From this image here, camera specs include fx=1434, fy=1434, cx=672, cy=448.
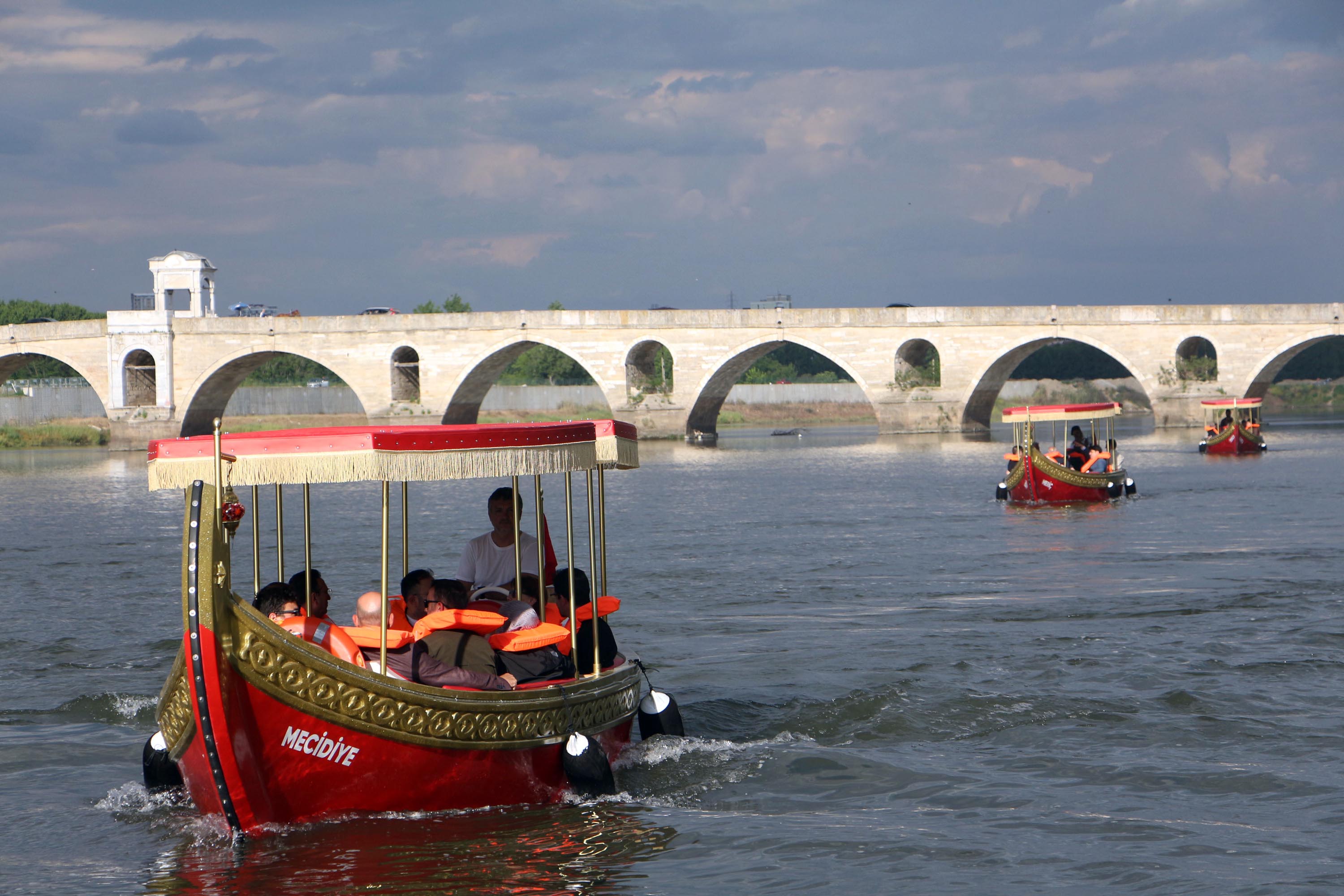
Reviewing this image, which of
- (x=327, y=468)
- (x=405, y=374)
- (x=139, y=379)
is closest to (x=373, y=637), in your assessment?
(x=327, y=468)

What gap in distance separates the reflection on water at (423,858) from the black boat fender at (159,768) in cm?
51

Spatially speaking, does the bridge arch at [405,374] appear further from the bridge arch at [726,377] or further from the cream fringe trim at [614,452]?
A: the cream fringe trim at [614,452]

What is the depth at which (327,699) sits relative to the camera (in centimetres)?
540

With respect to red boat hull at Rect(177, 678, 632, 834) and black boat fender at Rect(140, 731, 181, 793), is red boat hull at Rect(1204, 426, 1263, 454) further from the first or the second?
black boat fender at Rect(140, 731, 181, 793)

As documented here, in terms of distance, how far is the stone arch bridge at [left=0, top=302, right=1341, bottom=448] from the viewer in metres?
38.2

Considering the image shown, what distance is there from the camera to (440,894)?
539 cm

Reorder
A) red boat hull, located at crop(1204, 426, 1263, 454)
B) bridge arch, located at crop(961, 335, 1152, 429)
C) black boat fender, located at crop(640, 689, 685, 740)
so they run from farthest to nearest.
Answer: bridge arch, located at crop(961, 335, 1152, 429)
red boat hull, located at crop(1204, 426, 1263, 454)
black boat fender, located at crop(640, 689, 685, 740)

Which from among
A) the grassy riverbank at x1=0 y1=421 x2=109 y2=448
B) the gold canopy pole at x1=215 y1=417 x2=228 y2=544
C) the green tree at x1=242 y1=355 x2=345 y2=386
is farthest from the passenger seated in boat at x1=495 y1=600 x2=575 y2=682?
the green tree at x1=242 y1=355 x2=345 y2=386

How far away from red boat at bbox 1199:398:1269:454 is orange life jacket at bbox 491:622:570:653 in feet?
86.1

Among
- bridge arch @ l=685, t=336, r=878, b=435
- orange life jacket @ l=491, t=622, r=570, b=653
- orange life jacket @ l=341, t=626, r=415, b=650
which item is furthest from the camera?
bridge arch @ l=685, t=336, r=878, b=435

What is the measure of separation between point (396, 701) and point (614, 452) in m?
2.01

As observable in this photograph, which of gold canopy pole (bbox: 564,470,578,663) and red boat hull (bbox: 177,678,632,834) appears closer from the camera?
red boat hull (bbox: 177,678,632,834)

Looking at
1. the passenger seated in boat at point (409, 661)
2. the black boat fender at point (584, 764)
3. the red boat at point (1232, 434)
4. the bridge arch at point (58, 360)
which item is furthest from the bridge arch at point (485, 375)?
the passenger seated in boat at point (409, 661)

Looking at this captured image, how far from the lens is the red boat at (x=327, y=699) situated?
5.18 m
